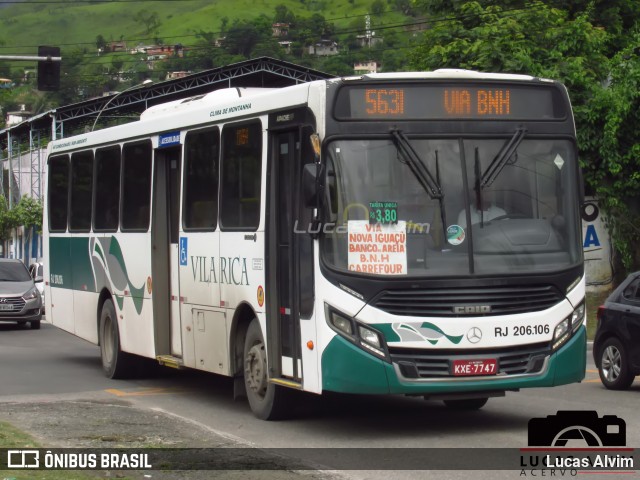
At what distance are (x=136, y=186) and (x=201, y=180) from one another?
2422 mm

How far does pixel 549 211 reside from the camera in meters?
11.4

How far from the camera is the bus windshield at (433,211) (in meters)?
10.9

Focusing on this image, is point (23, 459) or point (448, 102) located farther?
point (448, 102)

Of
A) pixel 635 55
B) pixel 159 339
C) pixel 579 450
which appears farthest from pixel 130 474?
pixel 635 55

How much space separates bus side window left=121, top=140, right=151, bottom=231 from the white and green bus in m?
2.97

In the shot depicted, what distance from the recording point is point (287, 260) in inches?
468

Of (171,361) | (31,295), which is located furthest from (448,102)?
(31,295)

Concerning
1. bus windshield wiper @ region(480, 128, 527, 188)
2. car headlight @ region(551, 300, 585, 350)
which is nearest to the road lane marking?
car headlight @ region(551, 300, 585, 350)

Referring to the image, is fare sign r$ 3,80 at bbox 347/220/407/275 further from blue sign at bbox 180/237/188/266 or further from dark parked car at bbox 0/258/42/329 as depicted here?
dark parked car at bbox 0/258/42/329

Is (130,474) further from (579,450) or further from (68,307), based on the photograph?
(68,307)

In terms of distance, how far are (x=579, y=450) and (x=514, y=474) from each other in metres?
1.13

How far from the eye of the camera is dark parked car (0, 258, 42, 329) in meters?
29.6

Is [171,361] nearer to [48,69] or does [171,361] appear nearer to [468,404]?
[468,404]

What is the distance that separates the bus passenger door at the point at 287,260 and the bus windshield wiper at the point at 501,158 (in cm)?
170
